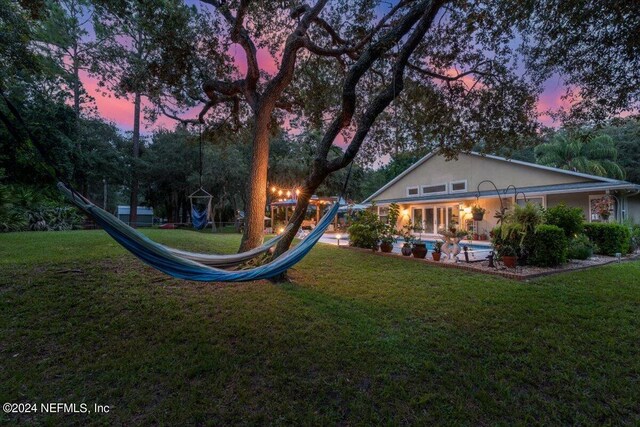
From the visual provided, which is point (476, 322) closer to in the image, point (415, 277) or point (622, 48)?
point (415, 277)

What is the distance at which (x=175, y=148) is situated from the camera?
19.5m

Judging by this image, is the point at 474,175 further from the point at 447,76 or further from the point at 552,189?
the point at 447,76

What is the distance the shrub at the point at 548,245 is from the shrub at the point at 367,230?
11.7 ft

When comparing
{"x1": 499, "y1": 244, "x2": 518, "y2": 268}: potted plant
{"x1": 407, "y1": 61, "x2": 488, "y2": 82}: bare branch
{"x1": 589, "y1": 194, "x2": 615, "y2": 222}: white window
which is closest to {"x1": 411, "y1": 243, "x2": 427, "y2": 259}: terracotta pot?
{"x1": 499, "y1": 244, "x2": 518, "y2": 268}: potted plant

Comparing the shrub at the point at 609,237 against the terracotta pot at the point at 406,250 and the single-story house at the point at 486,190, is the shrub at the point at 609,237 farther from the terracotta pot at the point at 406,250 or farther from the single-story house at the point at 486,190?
the terracotta pot at the point at 406,250

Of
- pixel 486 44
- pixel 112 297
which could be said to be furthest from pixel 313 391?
pixel 486 44

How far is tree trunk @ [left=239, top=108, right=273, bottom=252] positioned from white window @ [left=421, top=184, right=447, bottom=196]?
37.0 ft

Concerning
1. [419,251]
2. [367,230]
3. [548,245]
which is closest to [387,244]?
[367,230]

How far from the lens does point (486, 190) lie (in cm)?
1223

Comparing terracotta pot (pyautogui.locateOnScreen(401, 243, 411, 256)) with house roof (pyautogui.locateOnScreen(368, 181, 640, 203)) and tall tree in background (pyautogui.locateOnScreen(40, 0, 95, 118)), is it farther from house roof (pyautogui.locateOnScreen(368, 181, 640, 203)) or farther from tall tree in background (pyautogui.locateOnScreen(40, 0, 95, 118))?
tall tree in background (pyautogui.locateOnScreen(40, 0, 95, 118))

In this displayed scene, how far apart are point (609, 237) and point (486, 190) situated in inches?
178

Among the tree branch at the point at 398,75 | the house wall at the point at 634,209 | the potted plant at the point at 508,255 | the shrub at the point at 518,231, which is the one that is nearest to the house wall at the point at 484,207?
the house wall at the point at 634,209

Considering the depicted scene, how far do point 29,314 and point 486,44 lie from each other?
24.6 ft

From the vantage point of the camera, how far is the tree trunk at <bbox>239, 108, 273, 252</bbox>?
212 inches
